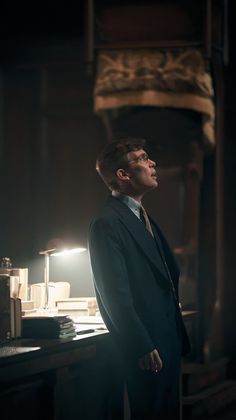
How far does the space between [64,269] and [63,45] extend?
2.19 m

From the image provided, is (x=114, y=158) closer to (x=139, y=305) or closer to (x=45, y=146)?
(x=139, y=305)

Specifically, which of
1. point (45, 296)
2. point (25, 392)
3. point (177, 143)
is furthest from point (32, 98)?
point (25, 392)

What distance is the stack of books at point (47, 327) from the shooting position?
13.1 feet

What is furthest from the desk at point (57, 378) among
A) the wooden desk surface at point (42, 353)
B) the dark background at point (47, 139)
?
the dark background at point (47, 139)

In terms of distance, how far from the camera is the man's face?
428 cm

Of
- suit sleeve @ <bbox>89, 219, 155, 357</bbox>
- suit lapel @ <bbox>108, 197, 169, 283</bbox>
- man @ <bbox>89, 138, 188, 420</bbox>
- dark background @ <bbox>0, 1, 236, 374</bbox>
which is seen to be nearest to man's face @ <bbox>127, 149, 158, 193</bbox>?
man @ <bbox>89, 138, 188, 420</bbox>

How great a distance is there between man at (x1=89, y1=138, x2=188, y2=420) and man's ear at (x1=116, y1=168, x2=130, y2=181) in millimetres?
32

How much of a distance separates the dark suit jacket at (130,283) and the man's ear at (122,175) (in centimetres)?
20

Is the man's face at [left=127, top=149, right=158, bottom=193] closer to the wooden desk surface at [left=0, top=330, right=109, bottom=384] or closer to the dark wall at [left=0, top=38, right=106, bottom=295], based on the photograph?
the wooden desk surface at [left=0, top=330, right=109, bottom=384]

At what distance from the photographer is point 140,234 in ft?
13.5

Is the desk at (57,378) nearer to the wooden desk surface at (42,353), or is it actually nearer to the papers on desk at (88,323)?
the wooden desk surface at (42,353)

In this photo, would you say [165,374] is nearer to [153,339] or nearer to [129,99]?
[153,339]

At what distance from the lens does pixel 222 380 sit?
732 centimetres

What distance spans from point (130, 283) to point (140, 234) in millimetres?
254
